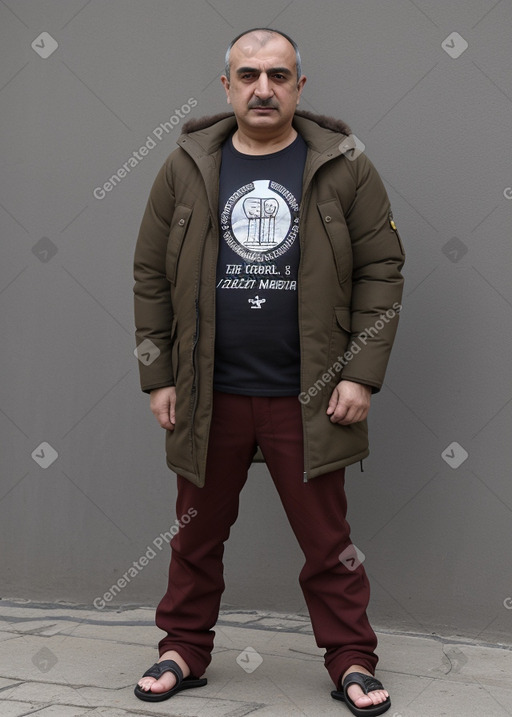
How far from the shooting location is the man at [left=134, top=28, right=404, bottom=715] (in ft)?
9.78

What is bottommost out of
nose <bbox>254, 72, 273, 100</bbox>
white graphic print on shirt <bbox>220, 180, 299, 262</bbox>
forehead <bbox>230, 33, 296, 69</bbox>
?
white graphic print on shirt <bbox>220, 180, 299, 262</bbox>

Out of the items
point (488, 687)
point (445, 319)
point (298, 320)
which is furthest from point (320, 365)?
point (488, 687)

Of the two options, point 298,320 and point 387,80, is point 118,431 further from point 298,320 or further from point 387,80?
point 387,80

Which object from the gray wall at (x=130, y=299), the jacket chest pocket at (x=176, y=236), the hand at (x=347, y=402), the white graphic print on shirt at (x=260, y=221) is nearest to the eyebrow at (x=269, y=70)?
the white graphic print on shirt at (x=260, y=221)

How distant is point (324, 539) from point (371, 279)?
2.65 ft

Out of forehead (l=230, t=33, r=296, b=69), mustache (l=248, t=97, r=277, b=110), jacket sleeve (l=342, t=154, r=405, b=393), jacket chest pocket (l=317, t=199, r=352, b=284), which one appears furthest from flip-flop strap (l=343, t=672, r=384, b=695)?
forehead (l=230, t=33, r=296, b=69)

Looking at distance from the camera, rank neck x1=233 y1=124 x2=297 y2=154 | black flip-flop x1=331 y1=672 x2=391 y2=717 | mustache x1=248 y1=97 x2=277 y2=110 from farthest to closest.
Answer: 1. neck x1=233 y1=124 x2=297 y2=154
2. mustache x1=248 y1=97 x2=277 y2=110
3. black flip-flop x1=331 y1=672 x2=391 y2=717

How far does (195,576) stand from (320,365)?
0.80 meters

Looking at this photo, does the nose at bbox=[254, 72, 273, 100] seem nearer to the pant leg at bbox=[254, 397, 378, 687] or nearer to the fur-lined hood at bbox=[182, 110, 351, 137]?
the fur-lined hood at bbox=[182, 110, 351, 137]

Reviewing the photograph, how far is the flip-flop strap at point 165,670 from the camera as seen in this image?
3.07m

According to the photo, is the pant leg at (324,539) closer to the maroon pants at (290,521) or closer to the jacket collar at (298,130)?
the maroon pants at (290,521)

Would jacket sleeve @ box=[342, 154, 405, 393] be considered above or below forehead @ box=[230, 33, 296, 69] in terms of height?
below

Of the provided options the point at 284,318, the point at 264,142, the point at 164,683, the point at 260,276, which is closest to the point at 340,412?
the point at 284,318

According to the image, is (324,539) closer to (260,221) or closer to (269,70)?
(260,221)
